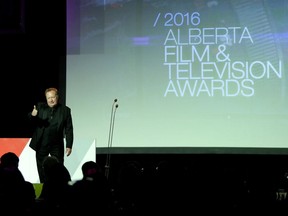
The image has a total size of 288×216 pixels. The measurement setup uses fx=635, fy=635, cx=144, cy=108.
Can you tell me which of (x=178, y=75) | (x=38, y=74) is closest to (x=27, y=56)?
(x=38, y=74)

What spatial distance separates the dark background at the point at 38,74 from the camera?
26.6 feet

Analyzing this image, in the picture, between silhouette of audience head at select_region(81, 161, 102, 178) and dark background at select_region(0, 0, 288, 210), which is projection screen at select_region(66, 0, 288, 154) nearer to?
dark background at select_region(0, 0, 288, 210)

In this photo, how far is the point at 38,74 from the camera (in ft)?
27.7

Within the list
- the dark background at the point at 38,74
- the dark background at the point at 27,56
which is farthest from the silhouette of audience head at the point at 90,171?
the dark background at the point at 27,56

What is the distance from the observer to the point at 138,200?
4.01 metres

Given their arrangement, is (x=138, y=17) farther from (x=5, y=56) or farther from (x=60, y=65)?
(x=5, y=56)

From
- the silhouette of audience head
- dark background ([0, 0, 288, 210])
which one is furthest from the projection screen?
the silhouette of audience head

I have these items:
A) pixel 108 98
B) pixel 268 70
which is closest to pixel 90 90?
pixel 108 98

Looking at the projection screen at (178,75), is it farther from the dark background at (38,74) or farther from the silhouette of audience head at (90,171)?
the silhouette of audience head at (90,171)

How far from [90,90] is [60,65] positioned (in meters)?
0.52

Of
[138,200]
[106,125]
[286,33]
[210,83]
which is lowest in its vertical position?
[138,200]

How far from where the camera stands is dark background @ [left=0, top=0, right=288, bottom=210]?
26.6 ft

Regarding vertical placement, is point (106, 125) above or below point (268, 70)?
below

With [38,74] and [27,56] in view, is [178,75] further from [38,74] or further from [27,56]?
[27,56]
